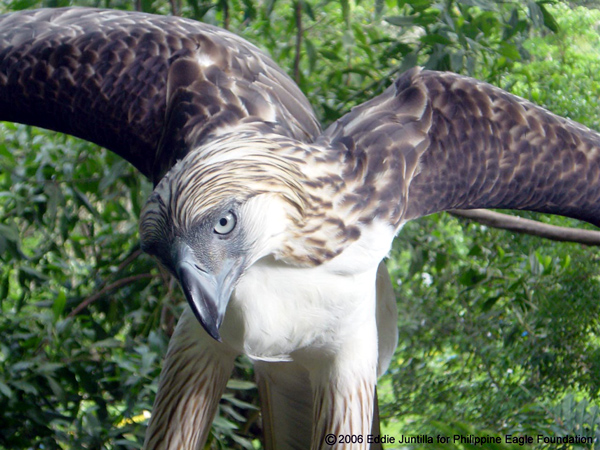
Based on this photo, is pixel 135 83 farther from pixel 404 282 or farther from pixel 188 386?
pixel 404 282

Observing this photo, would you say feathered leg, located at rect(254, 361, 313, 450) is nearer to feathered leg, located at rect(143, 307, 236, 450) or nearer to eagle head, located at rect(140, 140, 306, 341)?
feathered leg, located at rect(143, 307, 236, 450)

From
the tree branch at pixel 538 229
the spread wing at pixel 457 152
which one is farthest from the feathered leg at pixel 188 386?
the tree branch at pixel 538 229

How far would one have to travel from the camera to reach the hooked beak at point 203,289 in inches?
35.5

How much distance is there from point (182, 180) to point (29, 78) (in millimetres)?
635

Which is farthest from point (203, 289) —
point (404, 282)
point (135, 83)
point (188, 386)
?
point (404, 282)

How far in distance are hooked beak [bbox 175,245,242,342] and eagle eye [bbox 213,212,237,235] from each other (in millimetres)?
42

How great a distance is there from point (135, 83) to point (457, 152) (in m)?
A: 0.58

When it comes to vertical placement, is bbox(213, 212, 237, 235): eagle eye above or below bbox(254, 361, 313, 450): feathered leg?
above

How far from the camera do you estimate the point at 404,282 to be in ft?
8.82

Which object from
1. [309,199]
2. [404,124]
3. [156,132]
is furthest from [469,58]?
[309,199]

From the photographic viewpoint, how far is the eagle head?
901 millimetres

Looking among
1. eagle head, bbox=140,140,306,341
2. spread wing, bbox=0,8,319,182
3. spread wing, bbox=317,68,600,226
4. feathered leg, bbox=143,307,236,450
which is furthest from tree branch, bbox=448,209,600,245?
A: eagle head, bbox=140,140,306,341

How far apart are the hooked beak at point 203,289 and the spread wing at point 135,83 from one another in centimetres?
41

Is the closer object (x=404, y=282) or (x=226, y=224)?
(x=226, y=224)
